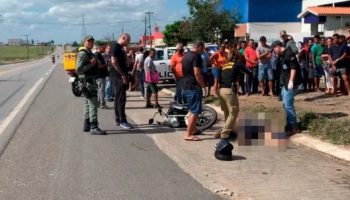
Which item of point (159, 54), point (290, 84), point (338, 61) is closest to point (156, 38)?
point (159, 54)

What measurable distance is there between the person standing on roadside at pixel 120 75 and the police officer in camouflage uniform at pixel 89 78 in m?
0.56

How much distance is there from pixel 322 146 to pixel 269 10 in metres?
57.0

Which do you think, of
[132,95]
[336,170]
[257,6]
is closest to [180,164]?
[336,170]

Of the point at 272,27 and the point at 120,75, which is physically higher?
the point at 272,27

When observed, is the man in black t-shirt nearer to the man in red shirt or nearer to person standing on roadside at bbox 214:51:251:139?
person standing on roadside at bbox 214:51:251:139

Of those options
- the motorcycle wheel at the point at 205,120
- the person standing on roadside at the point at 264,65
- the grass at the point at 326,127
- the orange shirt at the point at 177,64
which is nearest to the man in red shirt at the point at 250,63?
the person standing on roadside at the point at 264,65

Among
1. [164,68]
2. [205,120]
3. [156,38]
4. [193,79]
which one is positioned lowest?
[205,120]

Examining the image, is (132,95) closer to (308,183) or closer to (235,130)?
(235,130)

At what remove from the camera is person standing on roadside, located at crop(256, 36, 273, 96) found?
15.8 m

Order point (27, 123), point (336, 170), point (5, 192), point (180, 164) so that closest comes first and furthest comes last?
point (5, 192) < point (336, 170) < point (180, 164) < point (27, 123)

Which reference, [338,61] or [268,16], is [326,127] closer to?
[338,61]

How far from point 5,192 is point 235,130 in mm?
4153

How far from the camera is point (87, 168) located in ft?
25.6

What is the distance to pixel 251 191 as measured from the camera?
651 cm
